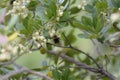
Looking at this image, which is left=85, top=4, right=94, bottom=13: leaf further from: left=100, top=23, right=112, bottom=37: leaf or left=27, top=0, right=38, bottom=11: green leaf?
left=27, top=0, right=38, bottom=11: green leaf

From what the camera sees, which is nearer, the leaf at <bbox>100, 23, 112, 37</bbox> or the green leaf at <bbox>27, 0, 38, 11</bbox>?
the leaf at <bbox>100, 23, 112, 37</bbox>

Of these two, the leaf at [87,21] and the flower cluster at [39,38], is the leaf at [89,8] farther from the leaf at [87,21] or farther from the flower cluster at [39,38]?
the flower cluster at [39,38]

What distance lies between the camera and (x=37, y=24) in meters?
1.13

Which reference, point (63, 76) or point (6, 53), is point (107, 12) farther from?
point (6, 53)

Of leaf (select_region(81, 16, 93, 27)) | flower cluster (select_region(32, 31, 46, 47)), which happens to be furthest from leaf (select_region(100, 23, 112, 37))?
flower cluster (select_region(32, 31, 46, 47))

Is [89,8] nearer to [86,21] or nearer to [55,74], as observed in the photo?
[86,21]

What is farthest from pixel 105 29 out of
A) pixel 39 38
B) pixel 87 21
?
pixel 39 38

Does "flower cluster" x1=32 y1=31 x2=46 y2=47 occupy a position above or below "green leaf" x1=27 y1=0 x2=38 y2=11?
below

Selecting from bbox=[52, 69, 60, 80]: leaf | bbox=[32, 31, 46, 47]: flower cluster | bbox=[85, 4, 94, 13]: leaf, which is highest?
bbox=[85, 4, 94, 13]: leaf

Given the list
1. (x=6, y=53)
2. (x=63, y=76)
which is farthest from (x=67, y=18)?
(x=6, y=53)

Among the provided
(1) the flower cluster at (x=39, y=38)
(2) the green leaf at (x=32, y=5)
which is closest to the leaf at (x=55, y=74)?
(1) the flower cluster at (x=39, y=38)

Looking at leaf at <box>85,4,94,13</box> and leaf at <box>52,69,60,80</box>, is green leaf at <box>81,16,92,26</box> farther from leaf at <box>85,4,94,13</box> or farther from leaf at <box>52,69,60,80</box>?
leaf at <box>52,69,60,80</box>

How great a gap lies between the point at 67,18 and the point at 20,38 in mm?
165

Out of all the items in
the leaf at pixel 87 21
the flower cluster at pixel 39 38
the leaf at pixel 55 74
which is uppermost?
the leaf at pixel 87 21
